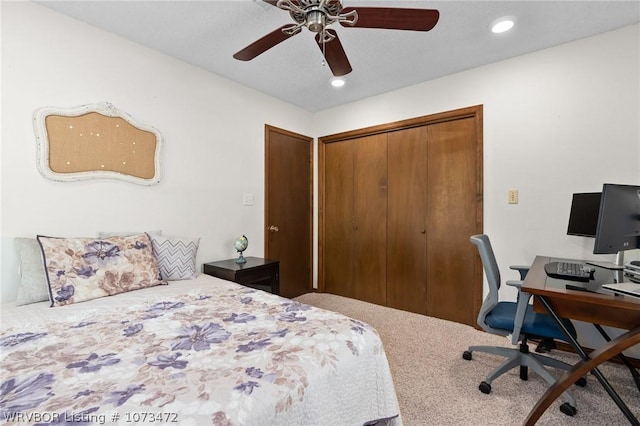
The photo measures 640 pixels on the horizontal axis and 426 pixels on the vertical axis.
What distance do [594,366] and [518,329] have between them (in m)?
0.39

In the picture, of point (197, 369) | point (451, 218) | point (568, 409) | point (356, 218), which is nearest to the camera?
point (197, 369)

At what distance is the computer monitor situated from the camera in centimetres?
149

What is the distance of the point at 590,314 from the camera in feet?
4.50

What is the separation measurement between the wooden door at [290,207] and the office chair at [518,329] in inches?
88.5

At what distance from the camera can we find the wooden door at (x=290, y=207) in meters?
3.50

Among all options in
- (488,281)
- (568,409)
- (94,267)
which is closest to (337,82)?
(488,281)

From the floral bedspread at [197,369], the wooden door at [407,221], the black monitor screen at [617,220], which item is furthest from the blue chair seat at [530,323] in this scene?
the wooden door at [407,221]

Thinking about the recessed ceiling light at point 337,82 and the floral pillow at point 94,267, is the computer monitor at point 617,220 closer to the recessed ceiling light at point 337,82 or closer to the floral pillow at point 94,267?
the recessed ceiling light at point 337,82

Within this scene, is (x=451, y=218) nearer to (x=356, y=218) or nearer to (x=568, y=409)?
(x=356, y=218)

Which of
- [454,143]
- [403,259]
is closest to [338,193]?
[403,259]

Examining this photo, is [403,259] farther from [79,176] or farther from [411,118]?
[79,176]

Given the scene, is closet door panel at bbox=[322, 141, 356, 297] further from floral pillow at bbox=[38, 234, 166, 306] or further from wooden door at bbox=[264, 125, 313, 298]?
floral pillow at bbox=[38, 234, 166, 306]

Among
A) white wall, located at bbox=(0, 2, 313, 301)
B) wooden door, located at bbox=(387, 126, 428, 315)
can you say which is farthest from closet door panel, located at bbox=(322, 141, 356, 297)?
white wall, located at bbox=(0, 2, 313, 301)

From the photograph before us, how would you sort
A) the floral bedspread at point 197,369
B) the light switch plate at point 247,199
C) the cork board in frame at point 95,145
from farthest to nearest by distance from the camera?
1. the light switch plate at point 247,199
2. the cork board in frame at point 95,145
3. the floral bedspread at point 197,369
